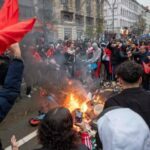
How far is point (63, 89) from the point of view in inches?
A: 457

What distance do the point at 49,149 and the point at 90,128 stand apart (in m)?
3.46

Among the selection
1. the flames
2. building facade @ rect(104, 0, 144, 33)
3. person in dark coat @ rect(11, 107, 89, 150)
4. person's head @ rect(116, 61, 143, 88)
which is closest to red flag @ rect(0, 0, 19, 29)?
person in dark coat @ rect(11, 107, 89, 150)

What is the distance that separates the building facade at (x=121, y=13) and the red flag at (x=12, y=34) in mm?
79858

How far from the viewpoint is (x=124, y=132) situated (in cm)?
217

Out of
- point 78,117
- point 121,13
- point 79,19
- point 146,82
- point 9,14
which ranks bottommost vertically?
point 146,82

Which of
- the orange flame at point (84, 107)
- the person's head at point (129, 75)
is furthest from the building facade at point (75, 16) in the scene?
the person's head at point (129, 75)

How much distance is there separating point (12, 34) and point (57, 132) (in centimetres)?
93

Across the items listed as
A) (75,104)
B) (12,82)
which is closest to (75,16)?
(75,104)

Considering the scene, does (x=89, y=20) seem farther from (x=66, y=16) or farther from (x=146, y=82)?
(x=146, y=82)

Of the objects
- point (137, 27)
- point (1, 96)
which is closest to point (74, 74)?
point (1, 96)

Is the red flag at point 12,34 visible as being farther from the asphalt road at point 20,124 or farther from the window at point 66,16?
the window at point 66,16

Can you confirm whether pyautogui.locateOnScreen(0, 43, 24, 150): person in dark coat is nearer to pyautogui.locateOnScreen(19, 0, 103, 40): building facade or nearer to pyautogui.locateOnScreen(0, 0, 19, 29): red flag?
pyautogui.locateOnScreen(0, 0, 19, 29): red flag

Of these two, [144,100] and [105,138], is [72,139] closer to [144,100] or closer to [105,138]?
[105,138]

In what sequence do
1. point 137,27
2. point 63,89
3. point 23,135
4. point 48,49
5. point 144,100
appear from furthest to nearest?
point 137,27
point 48,49
point 63,89
point 23,135
point 144,100
